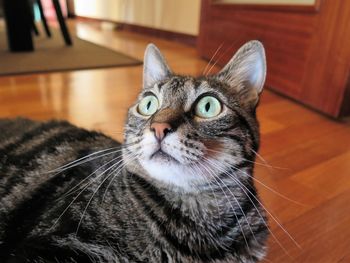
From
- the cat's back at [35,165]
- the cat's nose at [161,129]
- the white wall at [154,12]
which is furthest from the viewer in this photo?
the white wall at [154,12]

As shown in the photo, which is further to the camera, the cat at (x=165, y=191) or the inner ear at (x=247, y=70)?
the inner ear at (x=247, y=70)

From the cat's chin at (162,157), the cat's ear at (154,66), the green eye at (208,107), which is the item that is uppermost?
the cat's ear at (154,66)

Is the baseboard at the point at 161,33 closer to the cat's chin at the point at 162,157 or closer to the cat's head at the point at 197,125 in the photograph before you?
the cat's head at the point at 197,125

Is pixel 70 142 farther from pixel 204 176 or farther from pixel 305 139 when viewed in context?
pixel 305 139

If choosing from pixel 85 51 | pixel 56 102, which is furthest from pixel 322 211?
pixel 85 51

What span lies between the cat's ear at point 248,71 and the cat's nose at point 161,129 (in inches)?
9.2

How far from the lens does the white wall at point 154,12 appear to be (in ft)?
11.5

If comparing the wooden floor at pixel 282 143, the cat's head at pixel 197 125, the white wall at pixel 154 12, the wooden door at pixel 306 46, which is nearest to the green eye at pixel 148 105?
the cat's head at pixel 197 125

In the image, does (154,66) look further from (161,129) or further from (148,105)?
(161,129)

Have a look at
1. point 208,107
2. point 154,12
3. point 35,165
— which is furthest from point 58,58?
point 208,107

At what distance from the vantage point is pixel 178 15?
12.1ft

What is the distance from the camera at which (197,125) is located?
65 centimetres

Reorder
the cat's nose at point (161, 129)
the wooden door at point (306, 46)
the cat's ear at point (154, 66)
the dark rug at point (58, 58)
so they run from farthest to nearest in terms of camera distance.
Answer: the dark rug at point (58, 58) → the wooden door at point (306, 46) → the cat's ear at point (154, 66) → the cat's nose at point (161, 129)

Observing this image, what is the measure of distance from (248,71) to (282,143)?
2.45 feet
